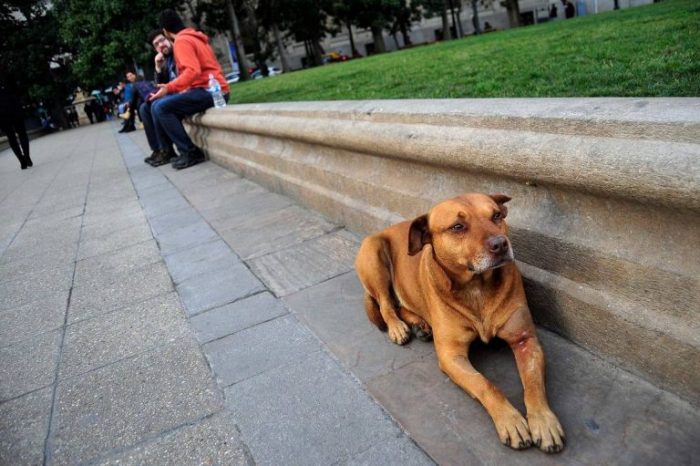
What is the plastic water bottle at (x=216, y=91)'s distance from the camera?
30.1ft

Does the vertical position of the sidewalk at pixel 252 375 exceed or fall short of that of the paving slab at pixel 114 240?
it falls short

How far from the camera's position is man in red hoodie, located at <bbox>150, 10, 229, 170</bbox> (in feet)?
28.3

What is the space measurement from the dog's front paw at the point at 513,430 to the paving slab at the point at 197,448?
0.98 meters

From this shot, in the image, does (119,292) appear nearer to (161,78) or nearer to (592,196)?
(592,196)

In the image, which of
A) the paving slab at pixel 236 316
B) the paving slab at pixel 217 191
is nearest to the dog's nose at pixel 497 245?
the paving slab at pixel 236 316

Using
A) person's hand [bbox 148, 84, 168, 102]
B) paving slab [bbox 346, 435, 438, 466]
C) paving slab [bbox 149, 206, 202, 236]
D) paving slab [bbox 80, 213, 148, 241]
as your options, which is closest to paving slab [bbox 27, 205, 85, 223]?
paving slab [bbox 80, 213, 148, 241]

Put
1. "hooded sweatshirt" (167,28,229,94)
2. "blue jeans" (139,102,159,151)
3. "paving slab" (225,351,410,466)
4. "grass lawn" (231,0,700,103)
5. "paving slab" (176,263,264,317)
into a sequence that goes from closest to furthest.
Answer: "paving slab" (225,351,410,466) < "paving slab" (176,263,264,317) < "grass lawn" (231,0,700,103) < "hooded sweatshirt" (167,28,229,94) < "blue jeans" (139,102,159,151)

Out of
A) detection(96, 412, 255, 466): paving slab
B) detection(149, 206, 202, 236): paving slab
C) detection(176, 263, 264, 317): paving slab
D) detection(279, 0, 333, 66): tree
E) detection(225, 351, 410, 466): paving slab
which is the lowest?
detection(225, 351, 410, 466): paving slab

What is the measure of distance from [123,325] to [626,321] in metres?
3.05

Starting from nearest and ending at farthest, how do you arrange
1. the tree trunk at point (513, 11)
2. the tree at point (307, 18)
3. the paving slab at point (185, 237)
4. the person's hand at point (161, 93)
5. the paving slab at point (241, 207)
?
the paving slab at point (185, 237), the paving slab at point (241, 207), the person's hand at point (161, 93), the tree trunk at point (513, 11), the tree at point (307, 18)

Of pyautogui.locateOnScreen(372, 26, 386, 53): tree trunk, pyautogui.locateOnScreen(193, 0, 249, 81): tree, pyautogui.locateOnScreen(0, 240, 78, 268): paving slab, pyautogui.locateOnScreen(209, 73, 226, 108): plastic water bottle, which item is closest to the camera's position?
pyautogui.locateOnScreen(0, 240, 78, 268): paving slab

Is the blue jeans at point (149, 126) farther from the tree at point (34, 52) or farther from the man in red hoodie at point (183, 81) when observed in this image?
the tree at point (34, 52)

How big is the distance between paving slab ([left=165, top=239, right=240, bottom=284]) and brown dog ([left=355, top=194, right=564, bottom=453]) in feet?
7.35

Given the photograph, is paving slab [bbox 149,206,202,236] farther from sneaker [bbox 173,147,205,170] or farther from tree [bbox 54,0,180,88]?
tree [bbox 54,0,180,88]
